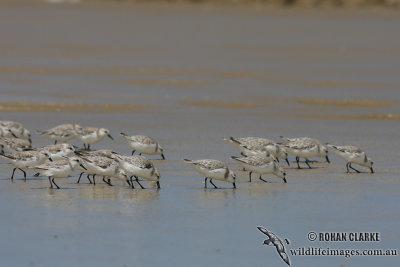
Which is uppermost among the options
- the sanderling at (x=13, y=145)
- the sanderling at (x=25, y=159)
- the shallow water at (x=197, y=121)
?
the sanderling at (x=25, y=159)

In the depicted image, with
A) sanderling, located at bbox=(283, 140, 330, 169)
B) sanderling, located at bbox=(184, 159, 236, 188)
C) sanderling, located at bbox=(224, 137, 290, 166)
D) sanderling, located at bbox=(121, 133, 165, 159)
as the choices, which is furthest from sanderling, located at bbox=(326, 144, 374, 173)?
sanderling, located at bbox=(121, 133, 165, 159)

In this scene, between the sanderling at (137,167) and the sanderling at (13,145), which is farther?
the sanderling at (13,145)

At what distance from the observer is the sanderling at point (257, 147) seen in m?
15.7

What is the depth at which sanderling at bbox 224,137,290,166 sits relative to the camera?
51.4 ft

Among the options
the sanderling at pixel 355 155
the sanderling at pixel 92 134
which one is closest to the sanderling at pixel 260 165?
the sanderling at pixel 355 155

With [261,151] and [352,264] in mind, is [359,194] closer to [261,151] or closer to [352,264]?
[261,151]

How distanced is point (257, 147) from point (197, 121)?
18.0 ft

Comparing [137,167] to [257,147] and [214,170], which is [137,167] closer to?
[214,170]

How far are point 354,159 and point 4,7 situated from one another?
47641 mm

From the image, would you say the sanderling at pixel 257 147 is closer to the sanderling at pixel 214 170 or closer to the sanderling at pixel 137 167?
the sanderling at pixel 214 170

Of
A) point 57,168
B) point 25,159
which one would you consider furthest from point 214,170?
point 25,159

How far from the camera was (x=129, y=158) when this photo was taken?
1377 cm

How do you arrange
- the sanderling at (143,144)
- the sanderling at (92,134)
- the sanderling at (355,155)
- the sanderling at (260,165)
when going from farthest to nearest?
the sanderling at (92,134), the sanderling at (143,144), the sanderling at (355,155), the sanderling at (260,165)

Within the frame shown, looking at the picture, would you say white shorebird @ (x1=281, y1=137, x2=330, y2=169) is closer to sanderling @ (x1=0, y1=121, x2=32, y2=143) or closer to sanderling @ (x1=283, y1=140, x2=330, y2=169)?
sanderling @ (x1=283, y1=140, x2=330, y2=169)
